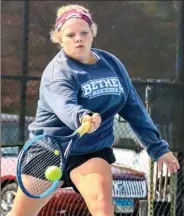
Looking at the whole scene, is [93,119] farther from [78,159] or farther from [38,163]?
[38,163]

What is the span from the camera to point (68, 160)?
4.83 m

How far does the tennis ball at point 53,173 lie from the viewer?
4.51m

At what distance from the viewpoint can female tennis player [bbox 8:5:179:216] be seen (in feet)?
15.3

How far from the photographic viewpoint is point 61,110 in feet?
15.0

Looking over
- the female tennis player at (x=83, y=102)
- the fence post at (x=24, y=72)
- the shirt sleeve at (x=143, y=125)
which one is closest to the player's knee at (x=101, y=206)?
the female tennis player at (x=83, y=102)

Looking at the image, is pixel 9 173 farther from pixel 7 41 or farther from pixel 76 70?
pixel 76 70

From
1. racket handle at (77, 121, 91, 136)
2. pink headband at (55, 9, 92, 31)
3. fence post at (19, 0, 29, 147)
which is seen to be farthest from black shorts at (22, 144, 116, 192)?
fence post at (19, 0, 29, 147)

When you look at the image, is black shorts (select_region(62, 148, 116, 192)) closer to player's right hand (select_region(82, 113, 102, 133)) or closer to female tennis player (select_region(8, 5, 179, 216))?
female tennis player (select_region(8, 5, 179, 216))

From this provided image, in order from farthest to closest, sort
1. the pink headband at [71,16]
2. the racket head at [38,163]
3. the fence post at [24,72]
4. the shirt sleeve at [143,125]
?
the fence post at [24,72], the shirt sleeve at [143,125], the pink headband at [71,16], the racket head at [38,163]

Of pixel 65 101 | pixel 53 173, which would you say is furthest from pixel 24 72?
pixel 53 173

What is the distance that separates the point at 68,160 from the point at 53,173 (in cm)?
33

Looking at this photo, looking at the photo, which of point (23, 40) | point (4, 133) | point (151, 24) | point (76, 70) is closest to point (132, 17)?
point (151, 24)

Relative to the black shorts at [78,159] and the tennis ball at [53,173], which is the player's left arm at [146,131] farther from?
the tennis ball at [53,173]

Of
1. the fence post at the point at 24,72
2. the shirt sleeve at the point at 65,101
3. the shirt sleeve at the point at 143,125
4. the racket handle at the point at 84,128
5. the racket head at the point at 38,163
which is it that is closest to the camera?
the racket handle at the point at 84,128
